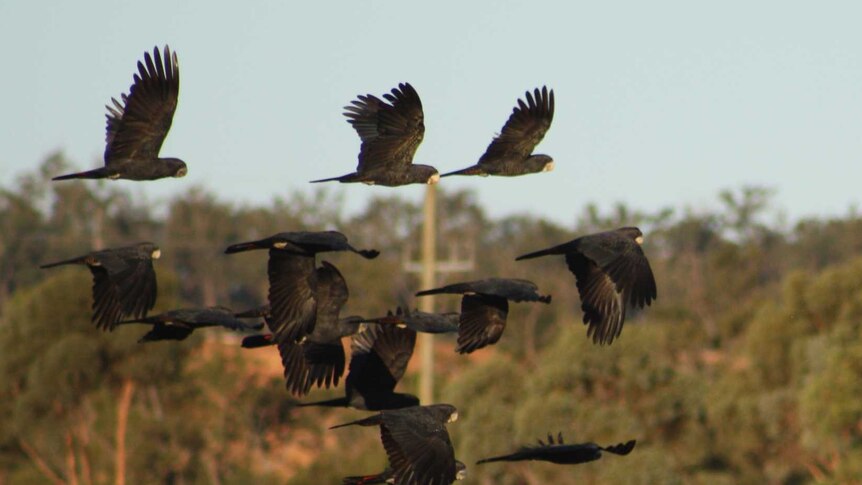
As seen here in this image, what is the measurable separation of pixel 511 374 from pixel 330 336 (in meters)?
29.1

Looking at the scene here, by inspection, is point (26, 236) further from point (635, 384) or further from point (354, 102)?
point (354, 102)

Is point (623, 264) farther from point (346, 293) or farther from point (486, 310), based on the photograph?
point (346, 293)

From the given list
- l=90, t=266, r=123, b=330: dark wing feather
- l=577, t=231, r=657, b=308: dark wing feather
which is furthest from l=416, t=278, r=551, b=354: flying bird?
l=90, t=266, r=123, b=330: dark wing feather

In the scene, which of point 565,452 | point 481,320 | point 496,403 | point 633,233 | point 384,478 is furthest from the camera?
point 496,403

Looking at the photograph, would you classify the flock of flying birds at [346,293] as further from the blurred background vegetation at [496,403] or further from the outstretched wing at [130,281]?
the blurred background vegetation at [496,403]

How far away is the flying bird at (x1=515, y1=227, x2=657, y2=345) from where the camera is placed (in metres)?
10.6

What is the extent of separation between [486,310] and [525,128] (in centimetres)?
160

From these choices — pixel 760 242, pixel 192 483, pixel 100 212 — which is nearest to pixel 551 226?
pixel 760 242

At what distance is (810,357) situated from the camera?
122ft

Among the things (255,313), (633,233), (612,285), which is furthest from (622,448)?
(255,313)

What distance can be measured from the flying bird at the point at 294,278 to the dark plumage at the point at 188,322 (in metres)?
0.44

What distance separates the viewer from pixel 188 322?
10.3 m

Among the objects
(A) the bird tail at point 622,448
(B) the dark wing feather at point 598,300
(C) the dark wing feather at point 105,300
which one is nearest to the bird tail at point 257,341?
(C) the dark wing feather at point 105,300

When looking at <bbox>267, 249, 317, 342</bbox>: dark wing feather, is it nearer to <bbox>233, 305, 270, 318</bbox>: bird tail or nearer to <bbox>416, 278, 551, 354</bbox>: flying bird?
<bbox>233, 305, 270, 318</bbox>: bird tail
